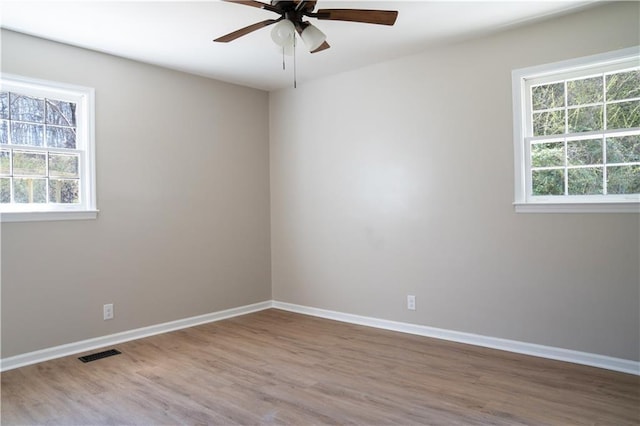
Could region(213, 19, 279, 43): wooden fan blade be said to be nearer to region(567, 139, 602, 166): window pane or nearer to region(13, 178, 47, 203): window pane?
region(13, 178, 47, 203): window pane

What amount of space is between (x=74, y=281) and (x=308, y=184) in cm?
257

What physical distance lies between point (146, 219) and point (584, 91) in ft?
13.1

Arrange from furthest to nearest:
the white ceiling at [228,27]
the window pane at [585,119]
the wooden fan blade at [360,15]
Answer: the window pane at [585,119] → the white ceiling at [228,27] → the wooden fan blade at [360,15]

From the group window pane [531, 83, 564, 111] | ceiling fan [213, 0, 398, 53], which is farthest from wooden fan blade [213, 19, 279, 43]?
window pane [531, 83, 564, 111]

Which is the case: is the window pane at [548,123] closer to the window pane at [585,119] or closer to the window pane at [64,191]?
the window pane at [585,119]

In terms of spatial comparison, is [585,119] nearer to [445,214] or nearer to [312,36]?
[445,214]

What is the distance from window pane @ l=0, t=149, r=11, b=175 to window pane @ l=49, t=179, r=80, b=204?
1.04 ft

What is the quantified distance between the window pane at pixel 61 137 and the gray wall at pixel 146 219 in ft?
0.67

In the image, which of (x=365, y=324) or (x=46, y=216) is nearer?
(x=46, y=216)

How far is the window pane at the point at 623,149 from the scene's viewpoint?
10.8ft

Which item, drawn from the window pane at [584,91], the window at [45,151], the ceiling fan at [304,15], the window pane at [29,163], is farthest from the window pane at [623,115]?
the window pane at [29,163]

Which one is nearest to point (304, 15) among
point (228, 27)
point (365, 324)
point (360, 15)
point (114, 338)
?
point (360, 15)

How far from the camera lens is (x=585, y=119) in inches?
137

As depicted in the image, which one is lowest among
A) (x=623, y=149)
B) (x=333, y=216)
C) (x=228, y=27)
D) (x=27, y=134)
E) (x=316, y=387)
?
(x=316, y=387)
